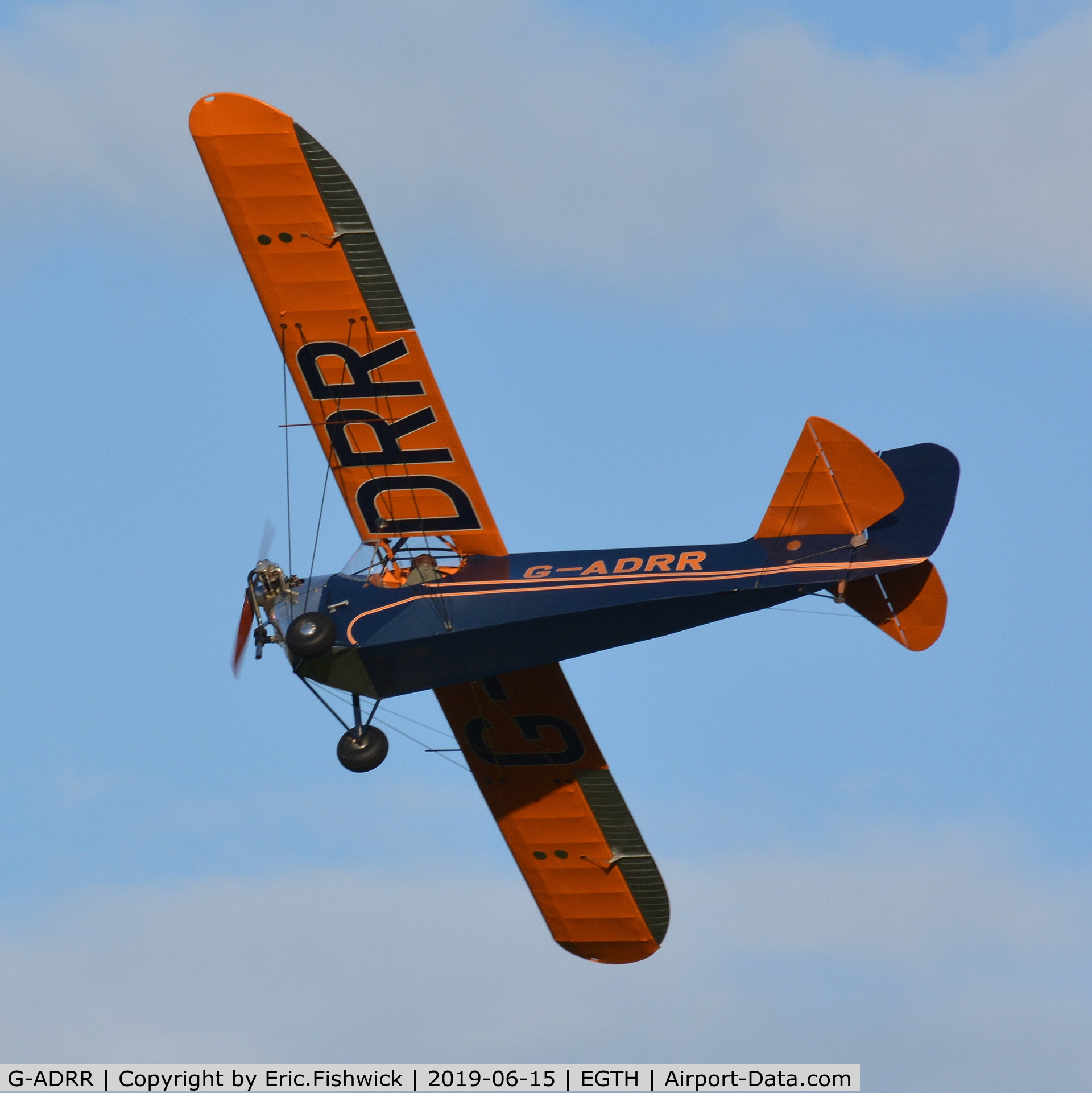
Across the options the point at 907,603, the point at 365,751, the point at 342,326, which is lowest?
the point at 365,751

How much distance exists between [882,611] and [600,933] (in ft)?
21.6

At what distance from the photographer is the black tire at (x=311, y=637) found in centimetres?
1938

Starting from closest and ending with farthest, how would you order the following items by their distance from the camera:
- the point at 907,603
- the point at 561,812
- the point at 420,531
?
the point at 907,603 < the point at 420,531 < the point at 561,812

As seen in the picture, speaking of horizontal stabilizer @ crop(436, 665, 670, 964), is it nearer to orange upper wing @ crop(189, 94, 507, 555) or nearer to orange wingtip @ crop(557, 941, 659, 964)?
orange wingtip @ crop(557, 941, 659, 964)

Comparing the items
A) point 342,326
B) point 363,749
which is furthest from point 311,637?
point 342,326

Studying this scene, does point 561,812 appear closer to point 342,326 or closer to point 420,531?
point 420,531

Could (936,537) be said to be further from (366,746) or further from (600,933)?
(600,933)

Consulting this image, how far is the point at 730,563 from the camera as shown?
1905cm

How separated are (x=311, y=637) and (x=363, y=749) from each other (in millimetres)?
1375

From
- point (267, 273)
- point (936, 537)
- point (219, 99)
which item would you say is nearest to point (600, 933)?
point (936, 537)

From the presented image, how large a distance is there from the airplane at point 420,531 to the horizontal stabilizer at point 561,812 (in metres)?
2.68

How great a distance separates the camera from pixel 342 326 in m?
19.3

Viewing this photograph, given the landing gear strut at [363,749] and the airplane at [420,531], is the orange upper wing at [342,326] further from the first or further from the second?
the landing gear strut at [363,749]

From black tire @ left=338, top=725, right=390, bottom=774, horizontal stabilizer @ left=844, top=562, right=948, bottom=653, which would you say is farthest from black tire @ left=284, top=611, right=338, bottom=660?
horizontal stabilizer @ left=844, top=562, right=948, bottom=653
